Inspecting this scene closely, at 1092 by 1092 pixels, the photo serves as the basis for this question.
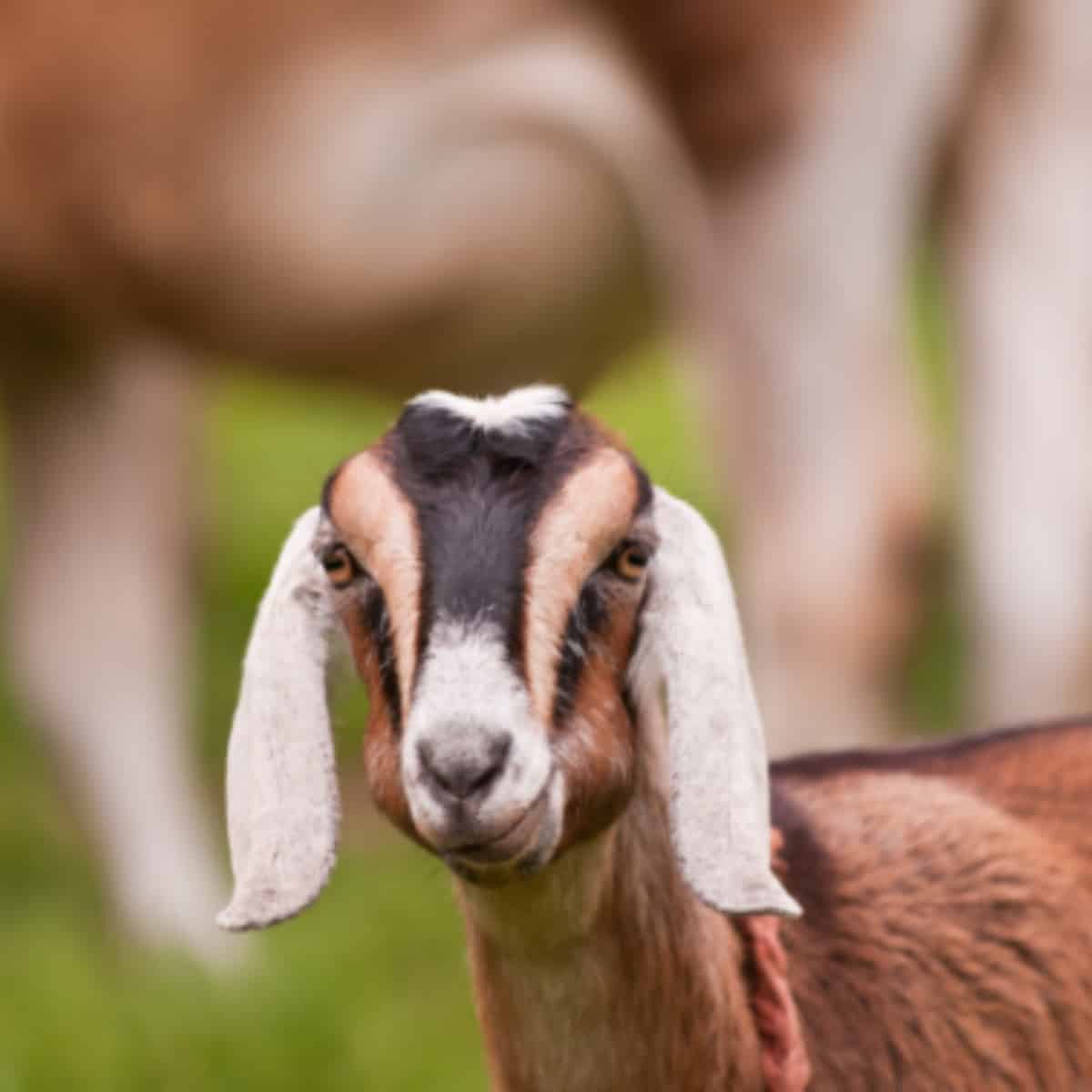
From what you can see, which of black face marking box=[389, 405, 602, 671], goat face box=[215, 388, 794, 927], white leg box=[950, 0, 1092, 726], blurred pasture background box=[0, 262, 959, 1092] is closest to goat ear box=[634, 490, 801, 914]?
goat face box=[215, 388, 794, 927]

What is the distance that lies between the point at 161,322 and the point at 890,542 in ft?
4.39

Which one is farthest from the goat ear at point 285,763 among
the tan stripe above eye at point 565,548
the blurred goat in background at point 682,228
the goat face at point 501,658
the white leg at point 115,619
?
the white leg at point 115,619

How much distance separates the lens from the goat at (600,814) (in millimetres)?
2445

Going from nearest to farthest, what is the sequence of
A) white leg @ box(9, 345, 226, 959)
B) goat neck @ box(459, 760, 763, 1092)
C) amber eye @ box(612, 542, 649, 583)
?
1. amber eye @ box(612, 542, 649, 583)
2. goat neck @ box(459, 760, 763, 1092)
3. white leg @ box(9, 345, 226, 959)

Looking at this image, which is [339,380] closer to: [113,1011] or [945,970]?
[113,1011]

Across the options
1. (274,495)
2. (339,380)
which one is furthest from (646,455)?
→ (339,380)

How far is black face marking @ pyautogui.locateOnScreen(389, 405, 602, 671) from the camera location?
2.45 metres

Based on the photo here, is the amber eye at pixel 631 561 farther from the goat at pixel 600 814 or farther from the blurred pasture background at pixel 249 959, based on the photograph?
the blurred pasture background at pixel 249 959

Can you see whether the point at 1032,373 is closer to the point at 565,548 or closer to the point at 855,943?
the point at 855,943

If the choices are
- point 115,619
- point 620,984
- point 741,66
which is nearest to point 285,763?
point 620,984

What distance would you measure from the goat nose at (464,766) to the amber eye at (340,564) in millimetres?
280

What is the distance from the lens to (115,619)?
5980mm

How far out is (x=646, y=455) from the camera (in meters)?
8.17

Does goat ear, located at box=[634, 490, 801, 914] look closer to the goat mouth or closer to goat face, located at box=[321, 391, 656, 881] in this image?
goat face, located at box=[321, 391, 656, 881]
